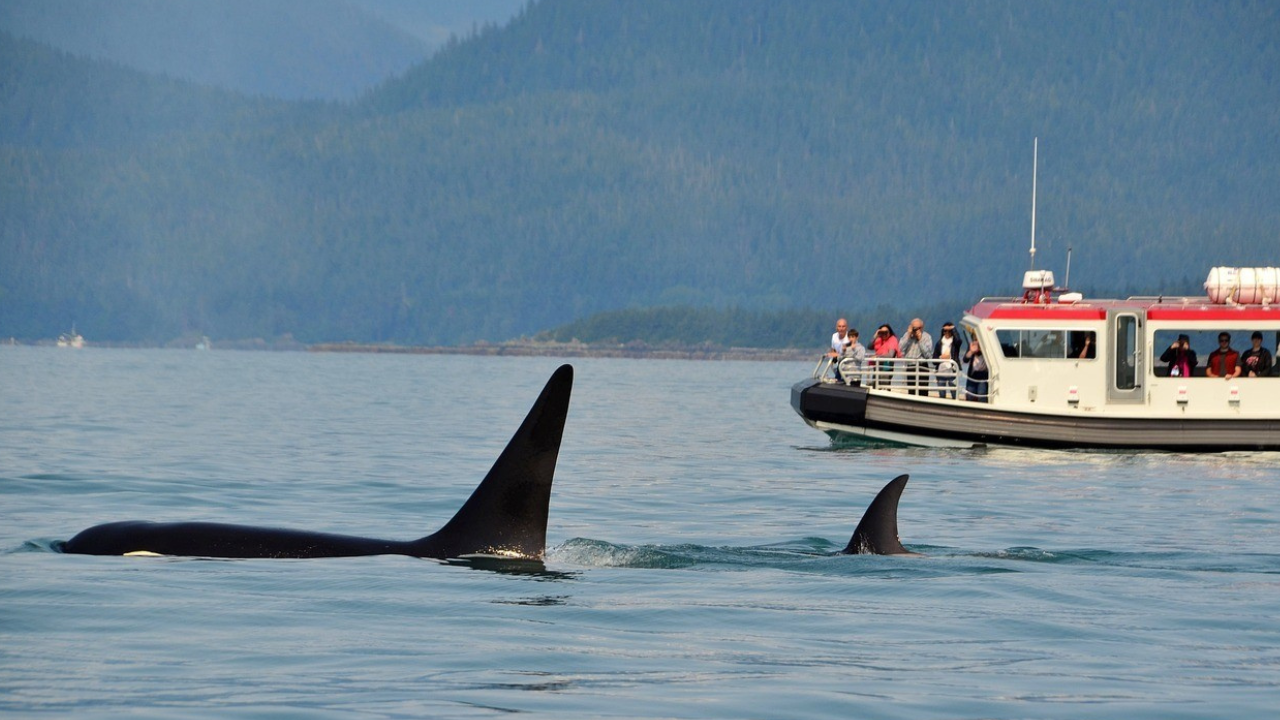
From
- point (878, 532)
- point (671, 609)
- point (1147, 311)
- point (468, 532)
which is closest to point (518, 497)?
Result: point (468, 532)

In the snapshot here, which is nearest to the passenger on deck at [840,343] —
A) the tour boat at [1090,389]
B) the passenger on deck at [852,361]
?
the passenger on deck at [852,361]

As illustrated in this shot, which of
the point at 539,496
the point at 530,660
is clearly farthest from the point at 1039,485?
the point at 530,660

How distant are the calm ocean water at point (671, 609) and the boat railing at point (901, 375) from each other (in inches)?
272

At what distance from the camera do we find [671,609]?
10.4 meters

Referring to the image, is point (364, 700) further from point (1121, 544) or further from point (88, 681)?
point (1121, 544)

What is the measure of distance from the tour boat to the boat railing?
7 cm

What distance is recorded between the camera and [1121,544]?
49.0 ft

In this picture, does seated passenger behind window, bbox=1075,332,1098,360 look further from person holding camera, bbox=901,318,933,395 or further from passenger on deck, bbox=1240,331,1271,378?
person holding camera, bbox=901,318,933,395

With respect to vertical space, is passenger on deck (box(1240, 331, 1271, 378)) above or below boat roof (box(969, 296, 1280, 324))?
below

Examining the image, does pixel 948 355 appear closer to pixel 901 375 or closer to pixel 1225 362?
pixel 901 375

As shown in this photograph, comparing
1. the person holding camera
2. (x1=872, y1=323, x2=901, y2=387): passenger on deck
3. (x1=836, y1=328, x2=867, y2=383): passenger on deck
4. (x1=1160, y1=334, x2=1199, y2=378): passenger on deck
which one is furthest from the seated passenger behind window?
(x1=836, y1=328, x2=867, y2=383): passenger on deck

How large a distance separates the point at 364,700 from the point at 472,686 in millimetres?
614

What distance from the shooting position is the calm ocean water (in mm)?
7973

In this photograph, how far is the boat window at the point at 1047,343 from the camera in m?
28.3
